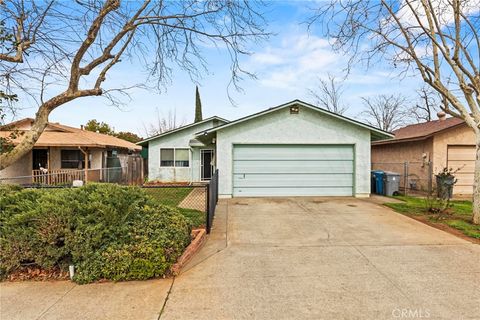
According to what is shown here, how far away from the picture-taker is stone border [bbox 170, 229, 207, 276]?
15.0ft

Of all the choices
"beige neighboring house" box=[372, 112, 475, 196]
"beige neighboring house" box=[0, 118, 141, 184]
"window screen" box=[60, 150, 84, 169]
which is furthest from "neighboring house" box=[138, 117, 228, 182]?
"beige neighboring house" box=[372, 112, 475, 196]

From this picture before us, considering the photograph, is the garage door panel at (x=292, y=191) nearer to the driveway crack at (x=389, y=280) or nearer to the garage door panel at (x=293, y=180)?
the garage door panel at (x=293, y=180)

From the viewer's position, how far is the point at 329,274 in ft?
14.4

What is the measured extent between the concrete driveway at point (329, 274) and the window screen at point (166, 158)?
11591 millimetres

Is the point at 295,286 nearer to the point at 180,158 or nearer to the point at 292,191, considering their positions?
the point at 292,191

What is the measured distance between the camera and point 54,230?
4.41 metres

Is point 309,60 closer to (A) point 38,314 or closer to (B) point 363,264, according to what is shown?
(B) point 363,264

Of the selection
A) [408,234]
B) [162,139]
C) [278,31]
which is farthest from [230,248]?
[162,139]

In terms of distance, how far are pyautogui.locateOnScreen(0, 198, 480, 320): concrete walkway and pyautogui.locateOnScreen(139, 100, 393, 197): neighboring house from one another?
5713 mm

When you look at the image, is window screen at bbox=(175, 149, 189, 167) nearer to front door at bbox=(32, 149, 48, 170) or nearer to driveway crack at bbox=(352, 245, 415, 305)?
front door at bbox=(32, 149, 48, 170)

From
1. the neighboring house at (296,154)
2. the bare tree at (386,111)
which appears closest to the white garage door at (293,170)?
the neighboring house at (296,154)

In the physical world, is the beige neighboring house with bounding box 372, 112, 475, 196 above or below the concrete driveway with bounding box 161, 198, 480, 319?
above

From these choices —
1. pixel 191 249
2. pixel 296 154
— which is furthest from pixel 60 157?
pixel 191 249

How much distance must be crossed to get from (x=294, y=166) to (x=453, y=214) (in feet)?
18.2
